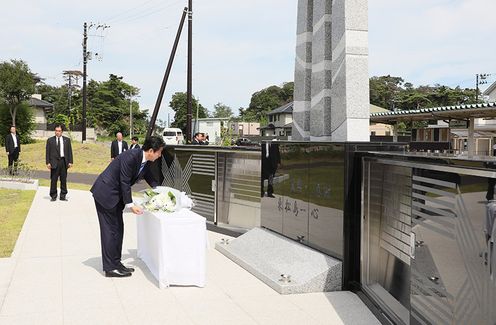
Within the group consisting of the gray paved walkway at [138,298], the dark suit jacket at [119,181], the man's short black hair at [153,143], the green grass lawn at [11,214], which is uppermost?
the man's short black hair at [153,143]

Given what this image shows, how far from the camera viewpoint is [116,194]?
6.01 metres

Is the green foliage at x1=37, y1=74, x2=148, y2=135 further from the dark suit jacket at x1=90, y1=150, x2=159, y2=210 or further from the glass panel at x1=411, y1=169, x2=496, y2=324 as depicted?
the glass panel at x1=411, y1=169, x2=496, y2=324

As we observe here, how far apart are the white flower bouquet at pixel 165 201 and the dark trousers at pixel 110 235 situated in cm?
36

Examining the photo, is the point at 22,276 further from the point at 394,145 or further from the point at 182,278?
the point at 394,145

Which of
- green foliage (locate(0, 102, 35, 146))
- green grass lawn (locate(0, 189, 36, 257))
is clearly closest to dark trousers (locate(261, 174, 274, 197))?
green grass lawn (locate(0, 189, 36, 257))

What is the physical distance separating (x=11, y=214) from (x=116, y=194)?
580 cm

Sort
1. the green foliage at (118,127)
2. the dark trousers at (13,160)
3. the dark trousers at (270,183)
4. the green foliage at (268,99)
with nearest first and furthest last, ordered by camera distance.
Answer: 1. the dark trousers at (270,183)
2. the dark trousers at (13,160)
3. the green foliage at (118,127)
4. the green foliage at (268,99)

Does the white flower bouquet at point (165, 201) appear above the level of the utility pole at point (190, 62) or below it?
below

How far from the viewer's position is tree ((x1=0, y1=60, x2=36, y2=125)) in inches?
1794

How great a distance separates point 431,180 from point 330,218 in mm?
2215

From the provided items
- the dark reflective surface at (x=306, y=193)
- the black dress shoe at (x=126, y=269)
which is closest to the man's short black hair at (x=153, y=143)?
the black dress shoe at (x=126, y=269)

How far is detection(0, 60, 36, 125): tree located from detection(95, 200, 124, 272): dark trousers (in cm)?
4316

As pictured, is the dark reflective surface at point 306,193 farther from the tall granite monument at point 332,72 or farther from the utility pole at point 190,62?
the utility pole at point 190,62

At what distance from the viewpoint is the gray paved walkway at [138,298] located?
15.0ft
